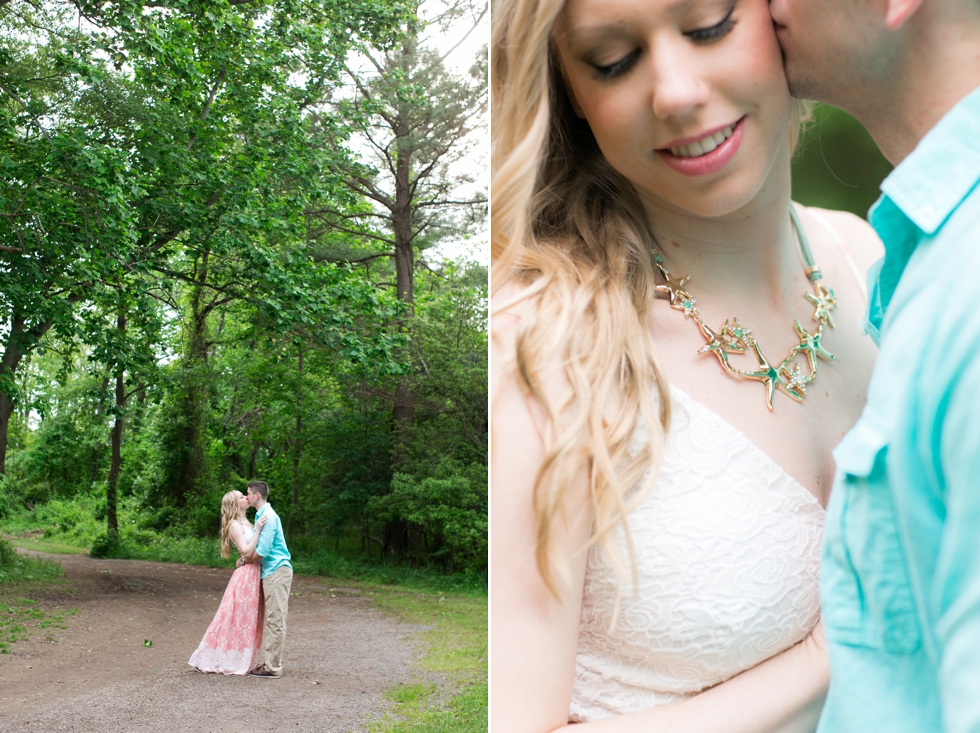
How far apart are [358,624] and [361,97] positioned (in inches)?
131

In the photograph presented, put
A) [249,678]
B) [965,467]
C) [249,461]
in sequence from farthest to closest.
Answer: [249,461], [249,678], [965,467]

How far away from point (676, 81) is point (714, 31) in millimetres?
50

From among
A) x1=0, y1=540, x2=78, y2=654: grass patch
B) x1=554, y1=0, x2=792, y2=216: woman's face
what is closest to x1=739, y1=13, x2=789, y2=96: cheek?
x1=554, y1=0, x2=792, y2=216: woman's face

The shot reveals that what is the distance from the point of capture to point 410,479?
543 centimetres

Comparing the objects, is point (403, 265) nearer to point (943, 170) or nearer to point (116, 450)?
point (116, 450)

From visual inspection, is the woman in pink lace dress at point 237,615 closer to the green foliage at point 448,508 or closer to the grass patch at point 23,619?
the grass patch at point 23,619

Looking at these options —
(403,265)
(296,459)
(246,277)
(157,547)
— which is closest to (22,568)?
(157,547)

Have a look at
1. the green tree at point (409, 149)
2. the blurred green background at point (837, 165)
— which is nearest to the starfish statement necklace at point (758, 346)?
the blurred green background at point (837, 165)

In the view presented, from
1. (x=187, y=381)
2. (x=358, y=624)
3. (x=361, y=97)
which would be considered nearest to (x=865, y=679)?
(x=358, y=624)

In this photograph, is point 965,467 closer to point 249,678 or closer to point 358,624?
point 249,678

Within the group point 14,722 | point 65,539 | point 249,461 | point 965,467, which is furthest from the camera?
point 249,461

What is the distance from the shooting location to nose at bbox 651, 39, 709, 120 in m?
0.64

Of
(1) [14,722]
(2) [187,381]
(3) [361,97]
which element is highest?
(3) [361,97]

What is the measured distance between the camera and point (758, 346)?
0.80 m
